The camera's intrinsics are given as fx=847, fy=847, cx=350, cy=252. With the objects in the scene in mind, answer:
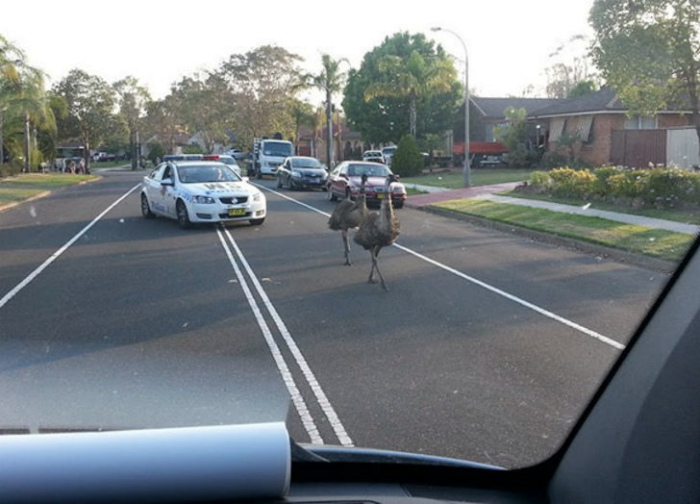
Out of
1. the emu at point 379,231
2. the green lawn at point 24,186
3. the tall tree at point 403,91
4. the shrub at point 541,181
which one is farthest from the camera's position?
the tall tree at point 403,91

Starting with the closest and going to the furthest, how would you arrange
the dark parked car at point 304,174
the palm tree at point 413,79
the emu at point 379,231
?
the emu at point 379,231, the dark parked car at point 304,174, the palm tree at point 413,79

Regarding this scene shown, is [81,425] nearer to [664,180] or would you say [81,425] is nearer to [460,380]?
[460,380]

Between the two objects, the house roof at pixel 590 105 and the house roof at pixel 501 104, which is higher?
the house roof at pixel 501 104

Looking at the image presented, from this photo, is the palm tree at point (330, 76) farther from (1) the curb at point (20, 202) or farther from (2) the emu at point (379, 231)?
(2) the emu at point (379, 231)

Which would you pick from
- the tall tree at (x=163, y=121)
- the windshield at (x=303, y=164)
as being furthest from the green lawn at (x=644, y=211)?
the tall tree at (x=163, y=121)

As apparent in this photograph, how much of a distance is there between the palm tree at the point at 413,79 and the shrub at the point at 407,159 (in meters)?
5.83

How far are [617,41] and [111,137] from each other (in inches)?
2270

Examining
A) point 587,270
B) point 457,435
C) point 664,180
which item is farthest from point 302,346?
point 664,180

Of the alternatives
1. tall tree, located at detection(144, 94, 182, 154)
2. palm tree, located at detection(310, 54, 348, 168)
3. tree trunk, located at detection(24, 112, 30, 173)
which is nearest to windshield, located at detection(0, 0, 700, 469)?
tree trunk, located at detection(24, 112, 30, 173)

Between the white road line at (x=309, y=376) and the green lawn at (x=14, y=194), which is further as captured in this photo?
the green lawn at (x=14, y=194)

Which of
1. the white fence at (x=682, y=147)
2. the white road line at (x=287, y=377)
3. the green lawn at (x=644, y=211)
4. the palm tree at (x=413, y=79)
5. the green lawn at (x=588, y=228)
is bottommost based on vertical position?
the white road line at (x=287, y=377)

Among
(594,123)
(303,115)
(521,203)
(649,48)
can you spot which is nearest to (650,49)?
(649,48)

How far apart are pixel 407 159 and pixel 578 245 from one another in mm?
28545

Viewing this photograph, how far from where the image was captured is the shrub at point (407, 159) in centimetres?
4384
